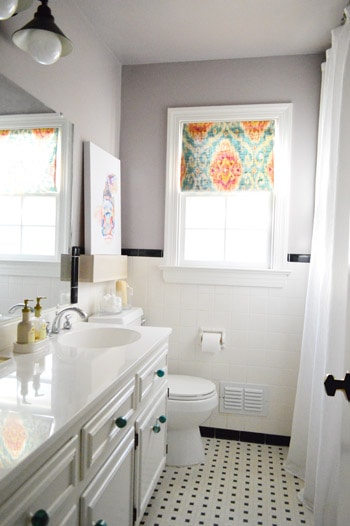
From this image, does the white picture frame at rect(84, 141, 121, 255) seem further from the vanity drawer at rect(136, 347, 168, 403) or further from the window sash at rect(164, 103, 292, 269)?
the vanity drawer at rect(136, 347, 168, 403)

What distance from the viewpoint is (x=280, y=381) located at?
2818mm

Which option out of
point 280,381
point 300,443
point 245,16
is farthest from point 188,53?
point 300,443

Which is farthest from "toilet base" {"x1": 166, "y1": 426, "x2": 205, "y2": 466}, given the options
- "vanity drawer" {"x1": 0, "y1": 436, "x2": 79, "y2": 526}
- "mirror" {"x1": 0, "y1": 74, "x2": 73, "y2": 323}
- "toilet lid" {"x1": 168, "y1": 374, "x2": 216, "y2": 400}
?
"vanity drawer" {"x1": 0, "y1": 436, "x2": 79, "y2": 526}

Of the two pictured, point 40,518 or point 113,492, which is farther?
point 113,492

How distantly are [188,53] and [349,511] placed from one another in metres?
2.79

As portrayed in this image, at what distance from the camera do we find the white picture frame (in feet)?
7.95

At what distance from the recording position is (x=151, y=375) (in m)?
1.90

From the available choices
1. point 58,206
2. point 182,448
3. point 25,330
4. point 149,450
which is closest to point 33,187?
point 58,206

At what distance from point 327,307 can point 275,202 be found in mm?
1010

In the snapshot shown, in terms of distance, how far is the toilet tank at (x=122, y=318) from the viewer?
8.06 feet

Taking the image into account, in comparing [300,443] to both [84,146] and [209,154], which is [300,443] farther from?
[84,146]

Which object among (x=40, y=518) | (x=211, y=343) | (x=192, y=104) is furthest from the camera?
(x=192, y=104)

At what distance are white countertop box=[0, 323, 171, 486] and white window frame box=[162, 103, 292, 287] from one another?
1.08 meters

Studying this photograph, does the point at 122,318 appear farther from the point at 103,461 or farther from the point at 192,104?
the point at 192,104
